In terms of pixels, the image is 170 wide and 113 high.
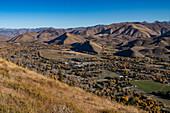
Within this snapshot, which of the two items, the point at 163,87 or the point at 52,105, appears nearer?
the point at 52,105

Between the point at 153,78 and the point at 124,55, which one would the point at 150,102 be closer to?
the point at 153,78

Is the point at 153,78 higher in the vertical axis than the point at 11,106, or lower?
lower

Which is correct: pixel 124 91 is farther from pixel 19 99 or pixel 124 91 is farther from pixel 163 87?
pixel 19 99

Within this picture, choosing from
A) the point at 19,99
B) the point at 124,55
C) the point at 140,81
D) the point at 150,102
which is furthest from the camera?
the point at 124,55

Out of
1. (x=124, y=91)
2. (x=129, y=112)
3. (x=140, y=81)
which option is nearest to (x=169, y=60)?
(x=140, y=81)

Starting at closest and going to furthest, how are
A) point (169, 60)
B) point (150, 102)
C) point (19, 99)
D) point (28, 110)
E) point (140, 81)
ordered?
point (28, 110)
point (19, 99)
point (150, 102)
point (140, 81)
point (169, 60)

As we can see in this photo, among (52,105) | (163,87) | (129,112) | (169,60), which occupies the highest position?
(52,105)

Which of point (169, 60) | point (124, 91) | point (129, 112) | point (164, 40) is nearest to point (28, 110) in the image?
point (129, 112)
